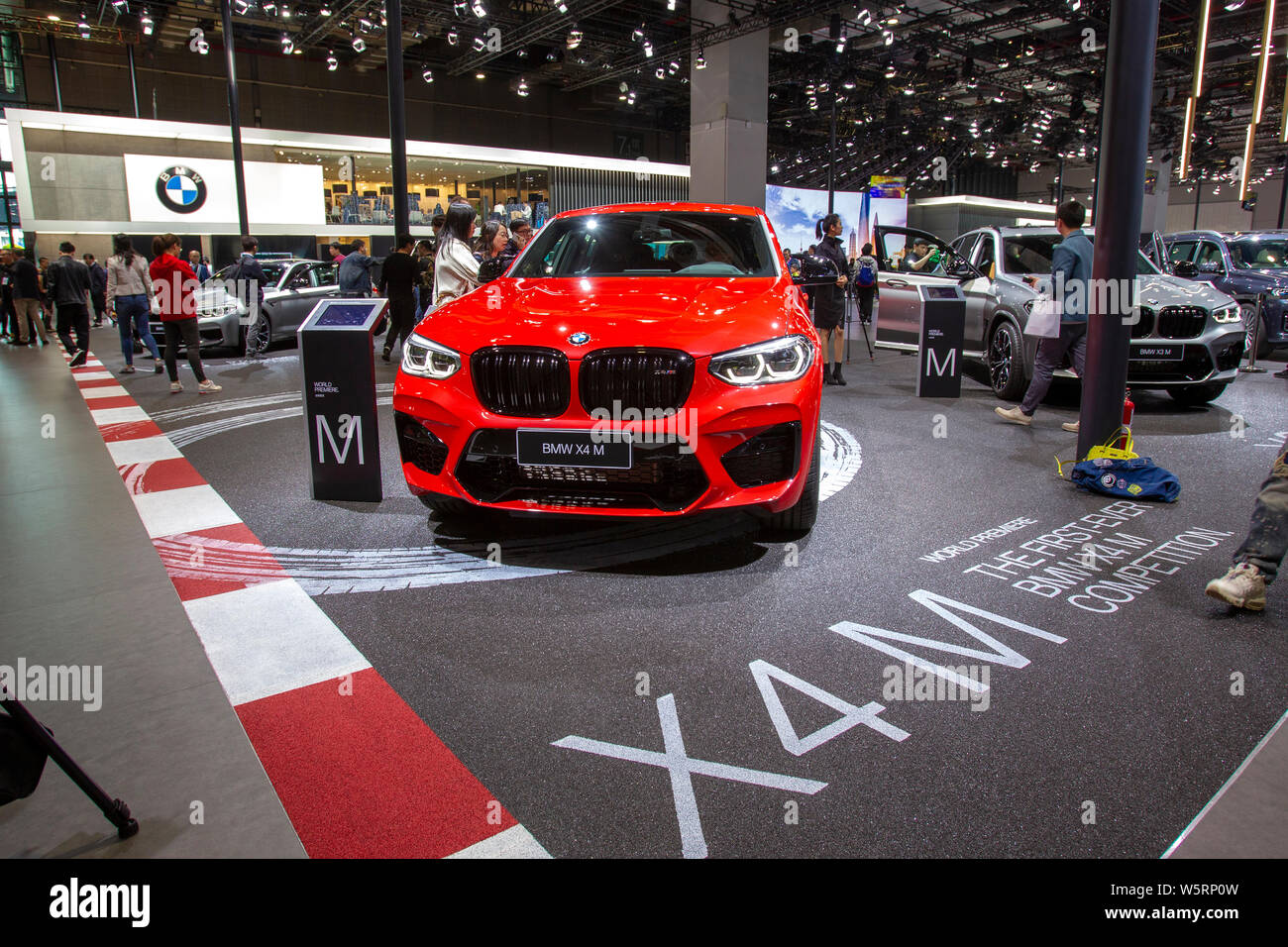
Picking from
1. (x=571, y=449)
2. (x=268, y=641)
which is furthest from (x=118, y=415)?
(x=571, y=449)

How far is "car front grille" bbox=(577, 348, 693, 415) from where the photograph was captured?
2934mm

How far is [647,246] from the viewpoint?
422 centimetres

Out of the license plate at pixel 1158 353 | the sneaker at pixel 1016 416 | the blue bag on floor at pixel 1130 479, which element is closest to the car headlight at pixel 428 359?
the blue bag on floor at pixel 1130 479

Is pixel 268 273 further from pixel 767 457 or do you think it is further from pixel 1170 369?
pixel 1170 369

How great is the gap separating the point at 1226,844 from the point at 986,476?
3.21 meters

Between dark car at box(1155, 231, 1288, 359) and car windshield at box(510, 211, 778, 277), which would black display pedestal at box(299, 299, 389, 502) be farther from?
dark car at box(1155, 231, 1288, 359)

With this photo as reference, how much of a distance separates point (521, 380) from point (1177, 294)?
5951 mm

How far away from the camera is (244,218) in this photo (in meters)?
14.7

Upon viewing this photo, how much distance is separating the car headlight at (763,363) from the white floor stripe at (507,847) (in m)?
1.79

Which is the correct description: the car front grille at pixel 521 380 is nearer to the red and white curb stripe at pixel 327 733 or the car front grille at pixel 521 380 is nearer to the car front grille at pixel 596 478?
the car front grille at pixel 596 478

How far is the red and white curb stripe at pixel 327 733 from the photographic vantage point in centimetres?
169

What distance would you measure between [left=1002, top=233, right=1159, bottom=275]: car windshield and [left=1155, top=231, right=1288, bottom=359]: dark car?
375 cm
